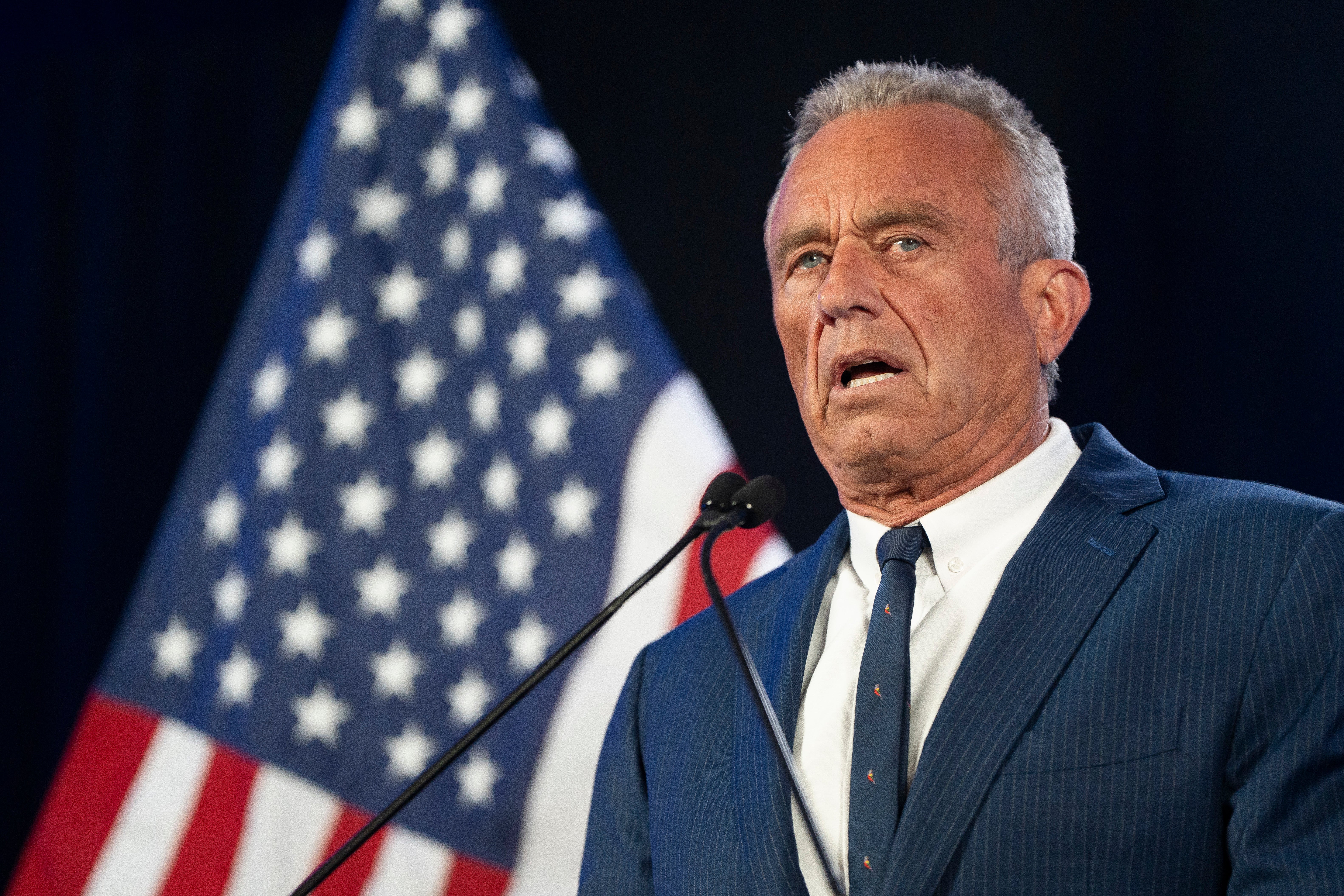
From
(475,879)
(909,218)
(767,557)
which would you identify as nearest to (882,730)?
(909,218)

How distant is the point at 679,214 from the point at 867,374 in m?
1.25

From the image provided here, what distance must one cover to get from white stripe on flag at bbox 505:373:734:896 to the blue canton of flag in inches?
1.1

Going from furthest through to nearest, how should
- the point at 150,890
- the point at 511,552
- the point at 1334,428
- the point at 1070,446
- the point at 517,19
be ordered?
the point at 517,19 < the point at 511,552 < the point at 150,890 < the point at 1334,428 < the point at 1070,446

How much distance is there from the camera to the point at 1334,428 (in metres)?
1.95

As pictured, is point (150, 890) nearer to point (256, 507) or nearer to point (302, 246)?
point (256, 507)

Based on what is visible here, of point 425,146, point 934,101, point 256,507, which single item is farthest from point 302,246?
point 934,101

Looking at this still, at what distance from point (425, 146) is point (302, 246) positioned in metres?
0.33

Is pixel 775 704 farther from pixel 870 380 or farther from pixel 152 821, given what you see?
pixel 152 821

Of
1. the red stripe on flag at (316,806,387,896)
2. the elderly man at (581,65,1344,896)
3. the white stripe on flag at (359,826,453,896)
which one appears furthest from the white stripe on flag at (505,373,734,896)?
the elderly man at (581,65,1344,896)

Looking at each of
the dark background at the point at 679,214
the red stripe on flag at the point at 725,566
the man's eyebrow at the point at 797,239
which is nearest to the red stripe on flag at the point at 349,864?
the red stripe on flag at the point at 725,566

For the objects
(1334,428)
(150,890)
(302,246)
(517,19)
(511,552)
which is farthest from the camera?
(517,19)

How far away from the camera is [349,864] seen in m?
2.18

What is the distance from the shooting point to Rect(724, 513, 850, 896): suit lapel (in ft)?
4.17

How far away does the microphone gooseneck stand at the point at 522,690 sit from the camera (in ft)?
3.62
